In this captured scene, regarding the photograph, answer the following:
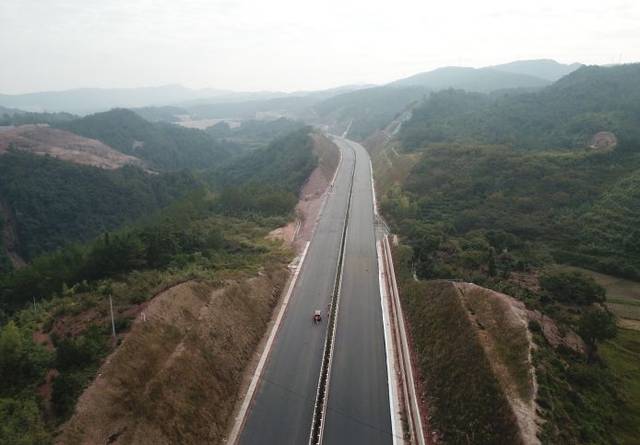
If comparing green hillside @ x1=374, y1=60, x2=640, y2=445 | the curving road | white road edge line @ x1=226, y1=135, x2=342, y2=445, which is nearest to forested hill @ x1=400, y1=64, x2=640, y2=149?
green hillside @ x1=374, y1=60, x2=640, y2=445

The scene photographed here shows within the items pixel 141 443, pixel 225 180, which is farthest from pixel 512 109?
pixel 141 443

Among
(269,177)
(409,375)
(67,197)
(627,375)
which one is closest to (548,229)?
(627,375)

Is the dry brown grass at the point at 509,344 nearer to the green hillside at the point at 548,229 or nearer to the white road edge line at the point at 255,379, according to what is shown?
the green hillside at the point at 548,229

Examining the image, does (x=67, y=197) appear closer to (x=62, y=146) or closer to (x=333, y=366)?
(x=62, y=146)

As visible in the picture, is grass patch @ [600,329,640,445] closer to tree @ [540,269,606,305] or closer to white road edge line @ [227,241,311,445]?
tree @ [540,269,606,305]

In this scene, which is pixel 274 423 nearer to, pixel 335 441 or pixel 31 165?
pixel 335 441
